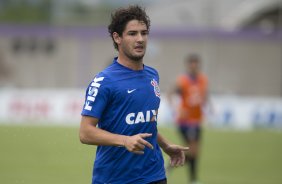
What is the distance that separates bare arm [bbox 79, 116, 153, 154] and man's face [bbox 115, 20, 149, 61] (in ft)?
2.16

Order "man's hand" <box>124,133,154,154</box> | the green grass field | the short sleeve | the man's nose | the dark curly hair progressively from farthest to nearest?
1. the green grass field
2. the dark curly hair
3. the man's nose
4. the short sleeve
5. "man's hand" <box>124,133,154,154</box>

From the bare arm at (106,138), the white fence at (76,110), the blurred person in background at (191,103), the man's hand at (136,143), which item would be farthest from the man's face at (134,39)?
the white fence at (76,110)

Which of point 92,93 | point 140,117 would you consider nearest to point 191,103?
point 140,117

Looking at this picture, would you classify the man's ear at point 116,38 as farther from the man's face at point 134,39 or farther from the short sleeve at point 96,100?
the short sleeve at point 96,100

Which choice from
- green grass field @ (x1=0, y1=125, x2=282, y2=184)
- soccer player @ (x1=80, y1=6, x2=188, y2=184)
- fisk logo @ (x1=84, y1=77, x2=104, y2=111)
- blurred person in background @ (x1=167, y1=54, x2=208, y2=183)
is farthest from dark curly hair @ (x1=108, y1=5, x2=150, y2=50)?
blurred person in background @ (x1=167, y1=54, x2=208, y2=183)

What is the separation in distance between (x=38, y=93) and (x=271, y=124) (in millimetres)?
8794

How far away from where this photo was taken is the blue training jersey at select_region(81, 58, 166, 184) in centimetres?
621

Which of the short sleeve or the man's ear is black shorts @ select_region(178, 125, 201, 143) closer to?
the man's ear

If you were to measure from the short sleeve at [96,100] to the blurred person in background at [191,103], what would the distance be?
332 inches

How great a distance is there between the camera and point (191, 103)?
49.9 ft

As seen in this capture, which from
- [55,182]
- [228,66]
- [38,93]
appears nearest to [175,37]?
[228,66]

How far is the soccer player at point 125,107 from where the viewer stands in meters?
6.20

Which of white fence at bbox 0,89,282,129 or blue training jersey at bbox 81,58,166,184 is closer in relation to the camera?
blue training jersey at bbox 81,58,166,184

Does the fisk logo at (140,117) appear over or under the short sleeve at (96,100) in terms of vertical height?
under
